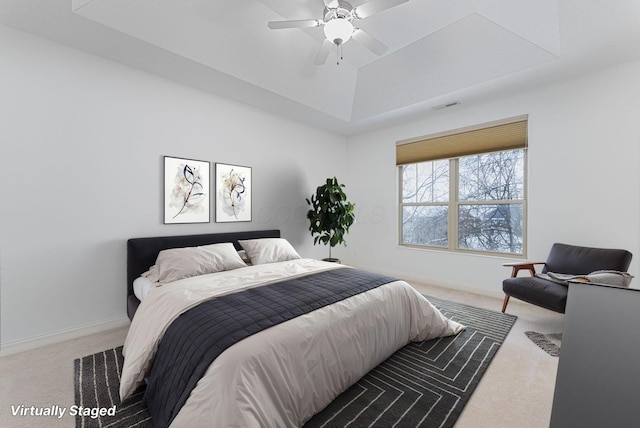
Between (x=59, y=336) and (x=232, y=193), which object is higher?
(x=232, y=193)

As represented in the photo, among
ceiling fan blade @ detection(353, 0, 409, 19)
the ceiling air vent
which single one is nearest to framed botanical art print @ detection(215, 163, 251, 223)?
ceiling fan blade @ detection(353, 0, 409, 19)

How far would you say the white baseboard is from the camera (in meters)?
2.41

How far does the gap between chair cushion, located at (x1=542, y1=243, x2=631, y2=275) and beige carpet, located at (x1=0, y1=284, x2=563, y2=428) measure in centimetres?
70

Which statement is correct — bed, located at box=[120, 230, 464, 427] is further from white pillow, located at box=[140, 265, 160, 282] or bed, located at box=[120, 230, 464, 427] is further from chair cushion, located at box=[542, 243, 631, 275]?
chair cushion, located at box=[542, 243, 631, 275]

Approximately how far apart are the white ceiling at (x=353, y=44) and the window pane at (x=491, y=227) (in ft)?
5.19

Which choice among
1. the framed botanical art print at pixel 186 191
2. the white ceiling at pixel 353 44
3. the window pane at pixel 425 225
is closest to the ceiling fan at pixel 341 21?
the white ceiling at pixel 353 44

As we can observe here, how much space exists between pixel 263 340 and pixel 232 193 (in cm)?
267

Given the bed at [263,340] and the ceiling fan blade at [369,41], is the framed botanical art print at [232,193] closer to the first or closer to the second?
the bed at [263,340]

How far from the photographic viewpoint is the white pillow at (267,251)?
3426mm

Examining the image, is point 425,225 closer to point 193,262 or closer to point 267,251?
point 267,251

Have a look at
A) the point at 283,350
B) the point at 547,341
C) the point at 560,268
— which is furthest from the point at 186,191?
the point at 560,268

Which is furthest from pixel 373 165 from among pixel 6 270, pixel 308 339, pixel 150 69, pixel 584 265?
pixel 6 270

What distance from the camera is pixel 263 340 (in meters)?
1.57

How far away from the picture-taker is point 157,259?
298 centimetres
